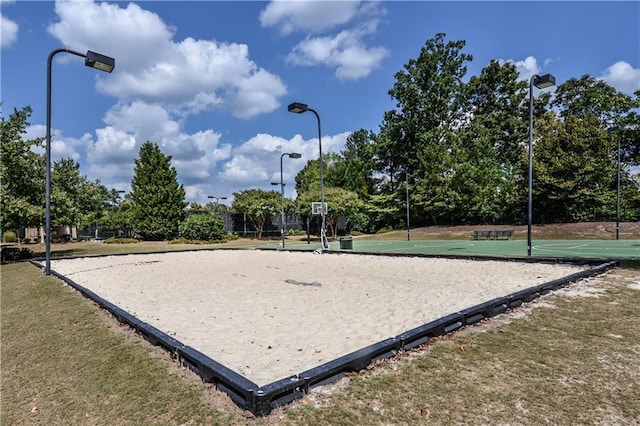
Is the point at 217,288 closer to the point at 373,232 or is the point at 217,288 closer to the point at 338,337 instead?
the point at 338,337

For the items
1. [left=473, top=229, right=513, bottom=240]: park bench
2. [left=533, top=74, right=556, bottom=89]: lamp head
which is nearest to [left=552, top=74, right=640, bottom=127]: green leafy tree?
[left=473, top=229, right=513, bottom=240]: park bench

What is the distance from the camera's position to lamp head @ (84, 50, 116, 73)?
9.02 metres

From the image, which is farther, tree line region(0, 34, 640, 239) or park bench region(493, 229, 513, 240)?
tree line region(0, 34, 640, 239)

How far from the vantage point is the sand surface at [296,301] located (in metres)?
4.16

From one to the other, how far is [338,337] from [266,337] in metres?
0.90

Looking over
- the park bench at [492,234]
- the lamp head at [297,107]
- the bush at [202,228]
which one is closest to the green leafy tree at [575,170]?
the park bench at [492,234]

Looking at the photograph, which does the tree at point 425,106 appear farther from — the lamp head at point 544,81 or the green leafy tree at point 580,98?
the lamp head at point 544,81

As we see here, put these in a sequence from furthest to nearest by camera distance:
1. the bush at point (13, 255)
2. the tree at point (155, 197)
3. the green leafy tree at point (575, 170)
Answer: the tree at point (155, 197) → the green leafy tree at point (575, 170) → the bush at point (13, 255)

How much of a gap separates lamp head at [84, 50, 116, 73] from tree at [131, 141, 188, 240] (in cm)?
2605

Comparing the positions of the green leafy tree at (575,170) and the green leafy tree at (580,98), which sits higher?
the green leafy tree at (580,98)

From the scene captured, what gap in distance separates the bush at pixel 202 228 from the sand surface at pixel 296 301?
65.8 ft

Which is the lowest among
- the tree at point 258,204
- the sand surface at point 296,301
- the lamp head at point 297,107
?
the sand surface at point 296,301

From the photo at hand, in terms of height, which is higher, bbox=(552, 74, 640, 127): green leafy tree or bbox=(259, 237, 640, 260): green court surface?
bbox=(552, 74, 640, 127): green leafy tree

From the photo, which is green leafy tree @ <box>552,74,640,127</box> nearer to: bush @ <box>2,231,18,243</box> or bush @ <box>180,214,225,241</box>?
bush @ <box>180,214,225,241</box>
